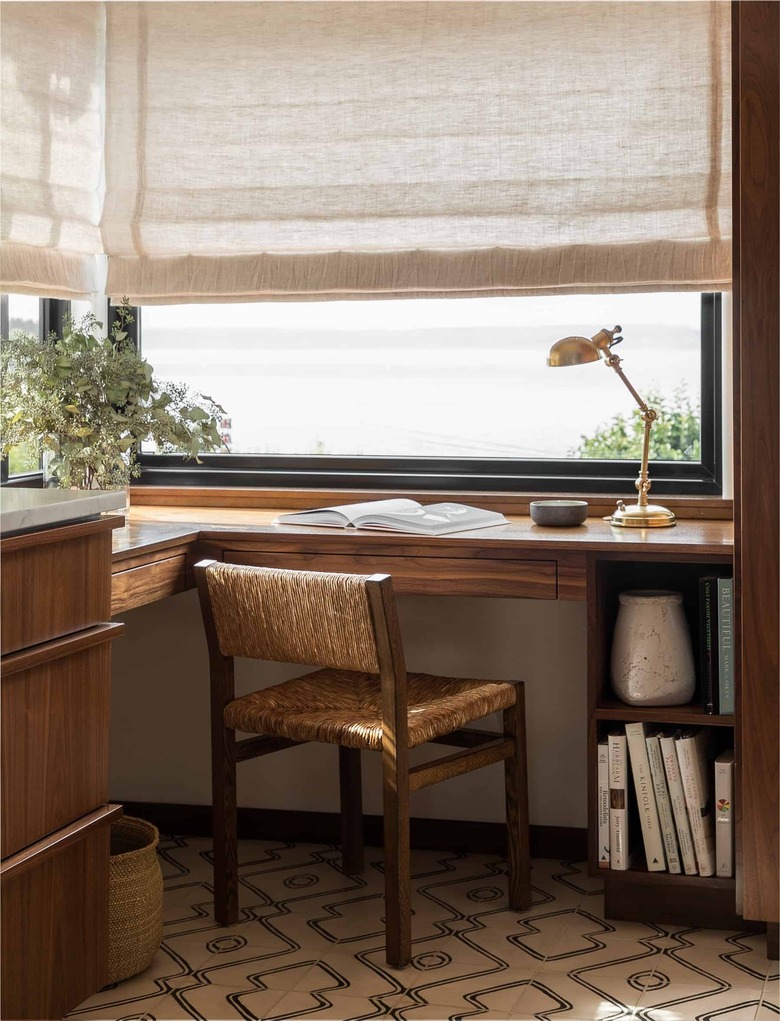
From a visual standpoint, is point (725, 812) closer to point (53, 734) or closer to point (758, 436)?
point (758, 436)

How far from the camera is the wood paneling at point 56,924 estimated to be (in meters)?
1.75

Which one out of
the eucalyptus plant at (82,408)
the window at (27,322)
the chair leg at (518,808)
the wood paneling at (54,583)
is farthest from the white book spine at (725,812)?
the window at (27,322)

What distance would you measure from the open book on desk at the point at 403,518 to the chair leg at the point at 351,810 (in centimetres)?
52

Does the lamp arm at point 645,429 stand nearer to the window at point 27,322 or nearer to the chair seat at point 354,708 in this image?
the chair seat at point 354,708

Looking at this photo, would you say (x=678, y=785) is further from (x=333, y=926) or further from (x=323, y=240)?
(x=323, y=240)

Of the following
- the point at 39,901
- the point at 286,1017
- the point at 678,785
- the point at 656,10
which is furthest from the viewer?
the point at 656,10

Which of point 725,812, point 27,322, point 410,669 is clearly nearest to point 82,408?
point 27,322

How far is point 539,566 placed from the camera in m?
2.34

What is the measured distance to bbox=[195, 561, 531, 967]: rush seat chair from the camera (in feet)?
6.91

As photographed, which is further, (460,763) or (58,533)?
(460,763)

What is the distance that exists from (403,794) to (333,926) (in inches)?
17.8

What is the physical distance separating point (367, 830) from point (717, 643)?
1055 millimetres

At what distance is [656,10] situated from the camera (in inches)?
106

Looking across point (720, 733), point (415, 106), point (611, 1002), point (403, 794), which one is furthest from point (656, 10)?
point (611, 1002)
